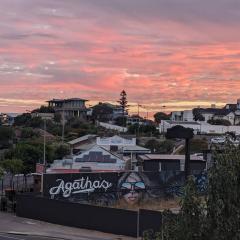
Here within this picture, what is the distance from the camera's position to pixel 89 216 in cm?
3962

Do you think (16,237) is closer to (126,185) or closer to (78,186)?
(78,186)

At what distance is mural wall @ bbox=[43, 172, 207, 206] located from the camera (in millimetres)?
46906

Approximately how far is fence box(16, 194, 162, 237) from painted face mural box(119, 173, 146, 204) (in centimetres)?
923

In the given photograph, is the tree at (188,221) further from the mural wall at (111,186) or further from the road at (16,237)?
the mural wall at (111,186)

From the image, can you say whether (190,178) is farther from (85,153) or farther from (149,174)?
(85,153)

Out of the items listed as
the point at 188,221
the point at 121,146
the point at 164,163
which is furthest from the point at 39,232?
the point at 121,146

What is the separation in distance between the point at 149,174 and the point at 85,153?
23840mm

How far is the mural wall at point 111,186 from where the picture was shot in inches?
1847

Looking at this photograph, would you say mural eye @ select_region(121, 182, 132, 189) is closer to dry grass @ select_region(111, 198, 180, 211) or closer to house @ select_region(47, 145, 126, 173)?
dry grass @ select_region(111, 198, 180, 211)

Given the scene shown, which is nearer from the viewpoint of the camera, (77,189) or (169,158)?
(77,189)

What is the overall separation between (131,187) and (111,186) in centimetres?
206

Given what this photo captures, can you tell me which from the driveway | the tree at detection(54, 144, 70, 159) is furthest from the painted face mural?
the tree at detection(54, 144, 70, 159)

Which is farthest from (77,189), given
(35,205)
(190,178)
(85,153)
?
(190,178)

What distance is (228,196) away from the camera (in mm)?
8766
